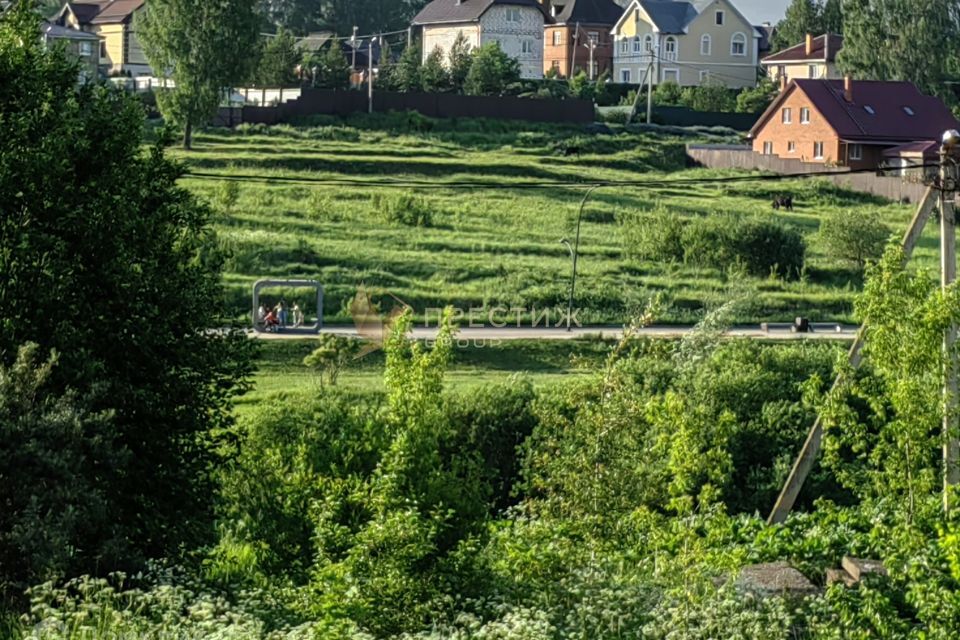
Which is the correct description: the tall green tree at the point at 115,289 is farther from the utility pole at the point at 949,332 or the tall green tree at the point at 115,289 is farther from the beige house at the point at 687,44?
the beige house at the point at 687,44

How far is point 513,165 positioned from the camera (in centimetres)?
6078

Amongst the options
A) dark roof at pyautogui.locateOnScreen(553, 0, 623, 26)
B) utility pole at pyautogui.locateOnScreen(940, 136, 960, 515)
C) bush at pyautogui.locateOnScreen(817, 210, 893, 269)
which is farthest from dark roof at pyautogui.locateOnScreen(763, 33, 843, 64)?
utility pole at pyautogui.locateOnScreen(940, 136, 960, 515)

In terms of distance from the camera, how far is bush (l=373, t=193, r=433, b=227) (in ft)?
166

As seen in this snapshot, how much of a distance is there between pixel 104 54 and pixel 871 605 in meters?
79.2

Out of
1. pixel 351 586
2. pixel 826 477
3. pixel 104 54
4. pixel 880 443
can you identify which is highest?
pixel 104 54

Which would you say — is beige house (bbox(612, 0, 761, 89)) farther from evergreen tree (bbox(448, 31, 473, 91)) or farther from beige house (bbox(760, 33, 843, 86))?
evergreen tree (bbox(448, 31, 473, 91))

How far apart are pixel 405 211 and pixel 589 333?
13.8 metres

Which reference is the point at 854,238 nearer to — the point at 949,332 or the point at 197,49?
the point at 197,49

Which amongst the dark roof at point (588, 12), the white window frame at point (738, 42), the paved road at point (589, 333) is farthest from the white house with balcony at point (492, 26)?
the paved road at point (589, 333)

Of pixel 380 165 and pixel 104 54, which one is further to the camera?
pixel 104 54

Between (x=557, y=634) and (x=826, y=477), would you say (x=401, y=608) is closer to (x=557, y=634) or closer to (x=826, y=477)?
(x=557, y=634)

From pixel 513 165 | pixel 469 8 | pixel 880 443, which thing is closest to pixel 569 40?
pixel 469 8

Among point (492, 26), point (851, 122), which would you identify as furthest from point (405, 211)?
point (492, 26)

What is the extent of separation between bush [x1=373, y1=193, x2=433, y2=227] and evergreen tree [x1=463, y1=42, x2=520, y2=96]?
2499 centimetres
